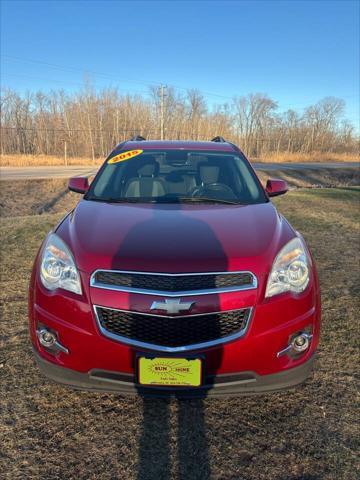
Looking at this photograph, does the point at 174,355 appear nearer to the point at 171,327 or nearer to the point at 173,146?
the point at 171,327

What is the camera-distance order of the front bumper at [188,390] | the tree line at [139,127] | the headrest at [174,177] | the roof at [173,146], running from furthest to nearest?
1. the tree line at [139,127]
2. the roof at [173,146]
3. the headrest at [174,177]
4. the front bumper at [188,390]

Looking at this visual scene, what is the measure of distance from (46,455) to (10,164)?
31922 mm

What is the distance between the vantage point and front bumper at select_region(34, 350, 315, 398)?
2.13 metres

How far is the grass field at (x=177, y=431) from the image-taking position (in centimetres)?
203

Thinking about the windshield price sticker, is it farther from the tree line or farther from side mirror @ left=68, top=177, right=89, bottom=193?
the tree line

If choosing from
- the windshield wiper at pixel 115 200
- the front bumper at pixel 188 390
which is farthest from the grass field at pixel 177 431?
the windshield wiper at pixel 115 200

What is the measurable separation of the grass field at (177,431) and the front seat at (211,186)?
157 centimetres

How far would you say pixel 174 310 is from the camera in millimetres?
2033

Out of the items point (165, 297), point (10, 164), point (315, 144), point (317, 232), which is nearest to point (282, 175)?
point (317, 232)

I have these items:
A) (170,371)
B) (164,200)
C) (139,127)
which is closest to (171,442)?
(170,371)

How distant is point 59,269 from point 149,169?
185cm

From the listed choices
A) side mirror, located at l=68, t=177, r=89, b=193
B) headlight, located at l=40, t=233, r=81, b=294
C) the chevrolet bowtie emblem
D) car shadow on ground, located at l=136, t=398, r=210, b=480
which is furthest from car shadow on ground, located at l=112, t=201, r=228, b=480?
side mirror, located at l=68, t=177, r=89, b=193

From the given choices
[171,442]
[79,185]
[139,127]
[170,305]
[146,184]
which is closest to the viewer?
[170,305]

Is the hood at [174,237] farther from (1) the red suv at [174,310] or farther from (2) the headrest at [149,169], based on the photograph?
(2) the headrest at [149,169]
